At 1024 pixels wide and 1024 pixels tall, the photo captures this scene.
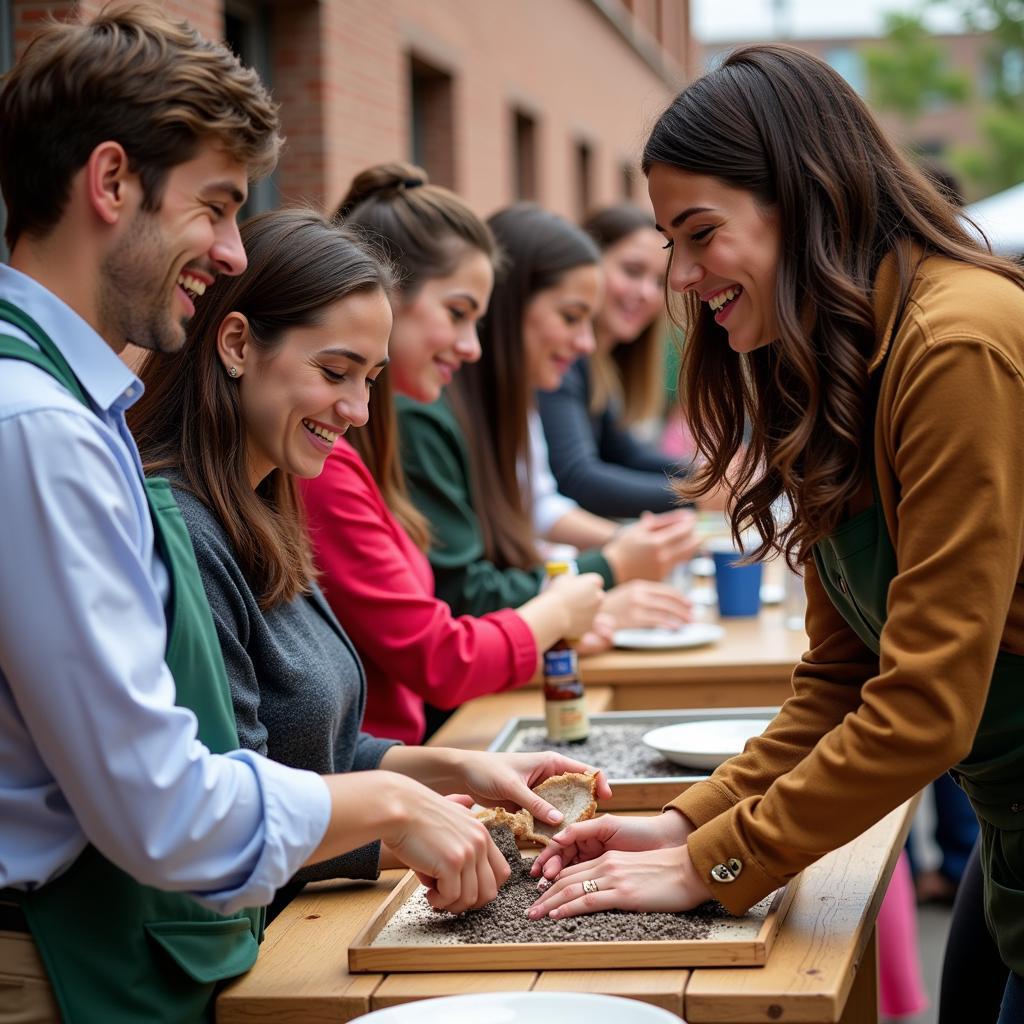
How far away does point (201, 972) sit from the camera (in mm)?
1749

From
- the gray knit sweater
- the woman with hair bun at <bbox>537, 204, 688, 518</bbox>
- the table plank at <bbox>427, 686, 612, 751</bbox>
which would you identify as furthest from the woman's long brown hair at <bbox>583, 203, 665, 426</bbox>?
the gray knit sweater

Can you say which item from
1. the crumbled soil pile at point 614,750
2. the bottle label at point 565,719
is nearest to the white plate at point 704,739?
the crumbled soil pile at point 614,750

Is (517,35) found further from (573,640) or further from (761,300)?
(761,300)

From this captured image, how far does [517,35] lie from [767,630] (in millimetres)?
9658

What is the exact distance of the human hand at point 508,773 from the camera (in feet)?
7.60

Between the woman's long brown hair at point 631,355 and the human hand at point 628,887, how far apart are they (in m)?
4.26

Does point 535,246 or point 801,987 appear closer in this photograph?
point 801,987

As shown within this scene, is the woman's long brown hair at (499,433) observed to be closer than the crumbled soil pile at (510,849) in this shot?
No

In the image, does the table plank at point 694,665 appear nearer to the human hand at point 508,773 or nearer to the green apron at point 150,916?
the human hand at point 508,773

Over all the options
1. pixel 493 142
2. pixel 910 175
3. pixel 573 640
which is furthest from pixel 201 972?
pixel 493 142

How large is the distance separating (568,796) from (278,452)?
719mm

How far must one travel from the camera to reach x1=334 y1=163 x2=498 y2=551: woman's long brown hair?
324 centimetres

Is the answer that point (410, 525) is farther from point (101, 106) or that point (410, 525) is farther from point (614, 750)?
point (101, 106)

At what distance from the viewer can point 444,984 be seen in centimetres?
180
